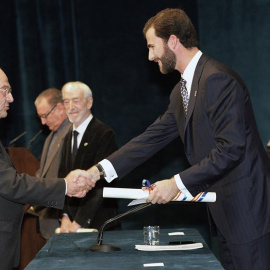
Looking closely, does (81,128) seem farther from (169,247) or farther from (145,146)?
(169,247)

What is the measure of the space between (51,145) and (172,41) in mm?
2437

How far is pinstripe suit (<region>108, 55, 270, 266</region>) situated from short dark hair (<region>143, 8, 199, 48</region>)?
0.88 ft

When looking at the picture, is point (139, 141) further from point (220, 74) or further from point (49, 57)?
point (49, 57)

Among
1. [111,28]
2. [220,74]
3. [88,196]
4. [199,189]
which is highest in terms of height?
[111,28]

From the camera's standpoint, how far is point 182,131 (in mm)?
3373

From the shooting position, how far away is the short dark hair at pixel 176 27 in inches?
133

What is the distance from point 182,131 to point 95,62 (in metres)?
3.33

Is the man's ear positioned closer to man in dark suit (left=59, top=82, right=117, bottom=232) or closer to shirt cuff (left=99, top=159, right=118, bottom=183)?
shirt cuff (left=99, top=159, right=118, bottom=183)

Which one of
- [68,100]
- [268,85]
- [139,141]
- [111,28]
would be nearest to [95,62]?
[111,28]

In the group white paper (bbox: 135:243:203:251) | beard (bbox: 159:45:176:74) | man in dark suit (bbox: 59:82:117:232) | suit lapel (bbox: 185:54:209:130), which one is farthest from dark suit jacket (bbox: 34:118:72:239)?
white paper (bbox: 135:243:203:251)

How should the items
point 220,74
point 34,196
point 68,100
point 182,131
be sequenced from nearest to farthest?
point 220,74
point 182,131
point 34,196
point 68,100

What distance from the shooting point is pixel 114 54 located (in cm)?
658

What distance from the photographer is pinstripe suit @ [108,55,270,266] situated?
2951mm

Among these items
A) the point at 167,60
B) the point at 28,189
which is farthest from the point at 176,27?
the point at 28,189
